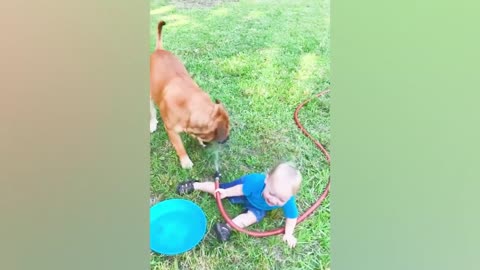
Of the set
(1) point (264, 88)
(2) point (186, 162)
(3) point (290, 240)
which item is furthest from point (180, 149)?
(3) point (290, 240)

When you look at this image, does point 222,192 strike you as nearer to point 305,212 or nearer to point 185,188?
point 185,188

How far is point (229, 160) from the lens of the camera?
1466 millimetres

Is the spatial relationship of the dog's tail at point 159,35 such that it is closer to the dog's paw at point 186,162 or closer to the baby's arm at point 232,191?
the dog's paw at point 186,162

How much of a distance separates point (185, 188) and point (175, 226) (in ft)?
0.34

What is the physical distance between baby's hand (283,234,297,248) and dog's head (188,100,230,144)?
314mm

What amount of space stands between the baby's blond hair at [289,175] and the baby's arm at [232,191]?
0.09 meters

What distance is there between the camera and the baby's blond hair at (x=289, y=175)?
1464 mm

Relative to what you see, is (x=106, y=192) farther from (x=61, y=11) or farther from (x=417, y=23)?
(x=417, y=23)

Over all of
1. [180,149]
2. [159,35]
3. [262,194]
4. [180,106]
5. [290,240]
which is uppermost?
[159,35]

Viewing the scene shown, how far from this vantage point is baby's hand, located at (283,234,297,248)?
1.44m

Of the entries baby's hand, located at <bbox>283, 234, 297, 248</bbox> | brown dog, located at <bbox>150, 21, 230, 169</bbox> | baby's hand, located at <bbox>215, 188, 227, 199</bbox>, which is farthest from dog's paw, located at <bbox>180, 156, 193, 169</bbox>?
baby's hand, located at <bbox>283, 234, 297, 248</bbox>

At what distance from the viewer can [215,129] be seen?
4.81ft

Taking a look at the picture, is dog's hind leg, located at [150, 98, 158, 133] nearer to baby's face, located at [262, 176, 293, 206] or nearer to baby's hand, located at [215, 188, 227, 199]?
baby's hand, located at [215, 188, 227, 199]

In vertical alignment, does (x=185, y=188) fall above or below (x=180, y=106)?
below
